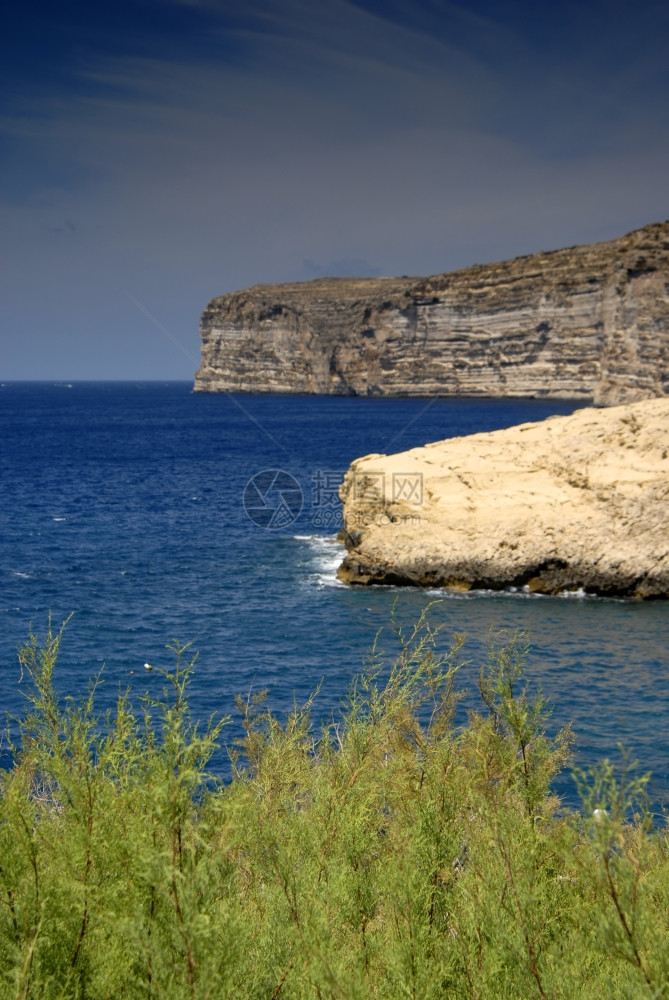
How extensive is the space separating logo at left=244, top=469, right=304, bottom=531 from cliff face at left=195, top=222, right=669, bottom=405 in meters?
44.1

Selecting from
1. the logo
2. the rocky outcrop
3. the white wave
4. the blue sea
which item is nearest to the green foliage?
the blue sea

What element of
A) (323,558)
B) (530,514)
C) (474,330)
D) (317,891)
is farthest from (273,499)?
(474,330)

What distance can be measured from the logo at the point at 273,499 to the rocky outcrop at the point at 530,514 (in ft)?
32.2

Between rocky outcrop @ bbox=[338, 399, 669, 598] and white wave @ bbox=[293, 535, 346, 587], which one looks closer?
rocky outcrop @ bbox=[338, 399, 669, 598]

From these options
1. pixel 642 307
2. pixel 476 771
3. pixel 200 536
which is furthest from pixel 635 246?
pixel 476 771

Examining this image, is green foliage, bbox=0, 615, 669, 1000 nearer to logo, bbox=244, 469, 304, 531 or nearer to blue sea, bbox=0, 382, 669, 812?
blue sea, bbox=0, 382, 669, 812

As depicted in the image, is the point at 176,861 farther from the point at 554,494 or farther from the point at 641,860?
the point at 554,494

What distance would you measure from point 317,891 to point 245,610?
18665mm

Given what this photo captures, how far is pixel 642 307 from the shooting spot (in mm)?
85875

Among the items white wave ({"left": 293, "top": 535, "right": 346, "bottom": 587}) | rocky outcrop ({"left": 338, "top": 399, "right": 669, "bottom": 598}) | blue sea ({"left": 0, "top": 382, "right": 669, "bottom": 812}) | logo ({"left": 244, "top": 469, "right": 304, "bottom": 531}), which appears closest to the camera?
blue sea ({"left": 0, "top": 382, "right": 669, "bottom": 812})

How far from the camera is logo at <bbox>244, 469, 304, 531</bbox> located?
39.5m

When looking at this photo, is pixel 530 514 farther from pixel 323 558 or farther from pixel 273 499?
pixel 273 499

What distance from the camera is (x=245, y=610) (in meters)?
25.2

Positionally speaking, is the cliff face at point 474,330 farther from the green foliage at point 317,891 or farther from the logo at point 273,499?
the green foliage at point 317,891
